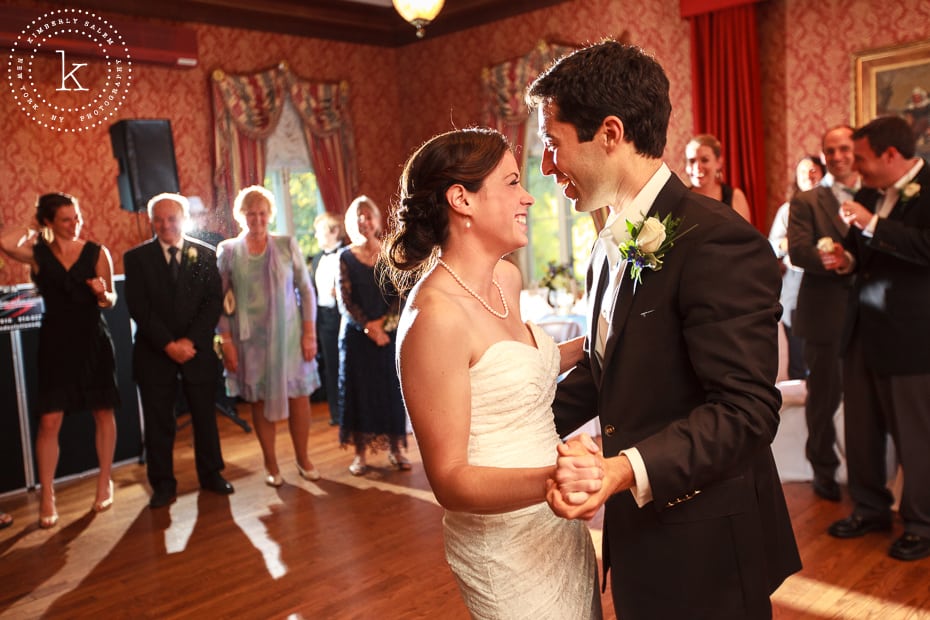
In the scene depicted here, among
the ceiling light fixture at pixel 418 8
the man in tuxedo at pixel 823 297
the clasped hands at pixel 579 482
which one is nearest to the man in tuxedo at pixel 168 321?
the ceiling light fixture at pixel 418 8

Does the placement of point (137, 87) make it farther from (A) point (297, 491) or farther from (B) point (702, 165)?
(B) point (702, 165)

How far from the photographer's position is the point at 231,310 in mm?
4777

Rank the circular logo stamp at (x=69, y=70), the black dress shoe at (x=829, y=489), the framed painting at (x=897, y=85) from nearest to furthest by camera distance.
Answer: the circular logo stamp at (x=69, y=70)
the black dress shoe at (x=829, y=489)
the framed painting at (x=897, y=85)

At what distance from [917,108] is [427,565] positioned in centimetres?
452

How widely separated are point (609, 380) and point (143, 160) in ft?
15.6

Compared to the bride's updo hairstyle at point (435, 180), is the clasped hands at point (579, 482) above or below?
below

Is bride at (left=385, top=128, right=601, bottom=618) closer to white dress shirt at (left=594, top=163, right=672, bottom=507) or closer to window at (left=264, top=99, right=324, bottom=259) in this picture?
white dress shirt at (left=594, top=163, right=672, bottom=507)

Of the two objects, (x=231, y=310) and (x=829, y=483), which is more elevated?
(x=231, y=310)

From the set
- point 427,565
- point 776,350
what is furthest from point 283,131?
point 776,350

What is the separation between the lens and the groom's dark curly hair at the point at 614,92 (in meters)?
1.43

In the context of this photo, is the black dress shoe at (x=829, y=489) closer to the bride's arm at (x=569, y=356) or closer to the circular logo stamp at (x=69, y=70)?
the bride's arm at (x=569, y=356)

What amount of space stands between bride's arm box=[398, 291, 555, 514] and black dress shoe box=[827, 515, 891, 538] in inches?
105

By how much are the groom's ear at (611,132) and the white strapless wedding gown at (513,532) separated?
46cm

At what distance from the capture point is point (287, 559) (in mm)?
3680
